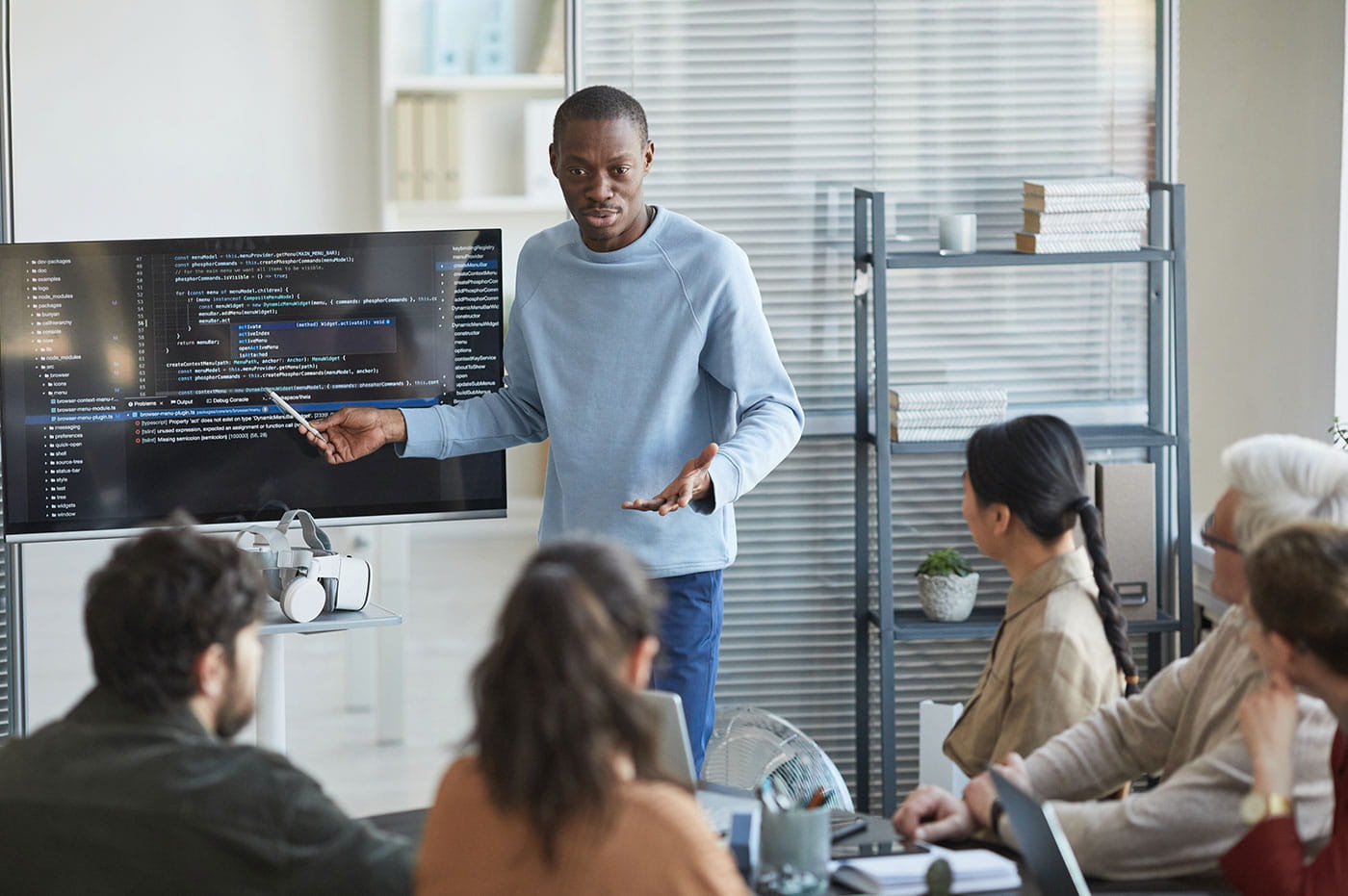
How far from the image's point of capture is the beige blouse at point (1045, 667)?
2156mm

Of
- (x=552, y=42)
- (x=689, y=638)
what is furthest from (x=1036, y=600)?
(x=552, y=42)

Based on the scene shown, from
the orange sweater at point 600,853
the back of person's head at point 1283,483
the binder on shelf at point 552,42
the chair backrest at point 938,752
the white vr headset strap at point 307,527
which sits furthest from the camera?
the binder on shelf at point 552,42

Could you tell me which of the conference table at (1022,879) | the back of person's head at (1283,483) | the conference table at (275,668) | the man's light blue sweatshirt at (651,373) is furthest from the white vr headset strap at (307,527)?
the back of person's head at (1283,483)

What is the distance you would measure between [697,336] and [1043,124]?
133 centimetres

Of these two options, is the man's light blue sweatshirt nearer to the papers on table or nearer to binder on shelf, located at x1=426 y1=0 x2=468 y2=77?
the papers on table

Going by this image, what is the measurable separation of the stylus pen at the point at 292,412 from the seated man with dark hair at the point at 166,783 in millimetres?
1372

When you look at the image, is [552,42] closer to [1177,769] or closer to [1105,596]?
[1105,596]

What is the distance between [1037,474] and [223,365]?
1.67m

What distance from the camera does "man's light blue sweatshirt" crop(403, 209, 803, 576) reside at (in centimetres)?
278

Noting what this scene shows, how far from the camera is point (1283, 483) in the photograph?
189 centimetres

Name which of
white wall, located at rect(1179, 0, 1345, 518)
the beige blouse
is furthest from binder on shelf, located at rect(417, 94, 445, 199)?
the beige blouse

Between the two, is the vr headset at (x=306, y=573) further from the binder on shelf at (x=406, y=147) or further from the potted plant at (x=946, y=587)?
the binder on shelf at (x=406, y=147)

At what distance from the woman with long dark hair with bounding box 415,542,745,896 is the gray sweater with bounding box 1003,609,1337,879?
751 millimetres

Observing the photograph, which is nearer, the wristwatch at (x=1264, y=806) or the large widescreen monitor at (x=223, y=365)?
the wristwatch at (x=1264, y=806)
